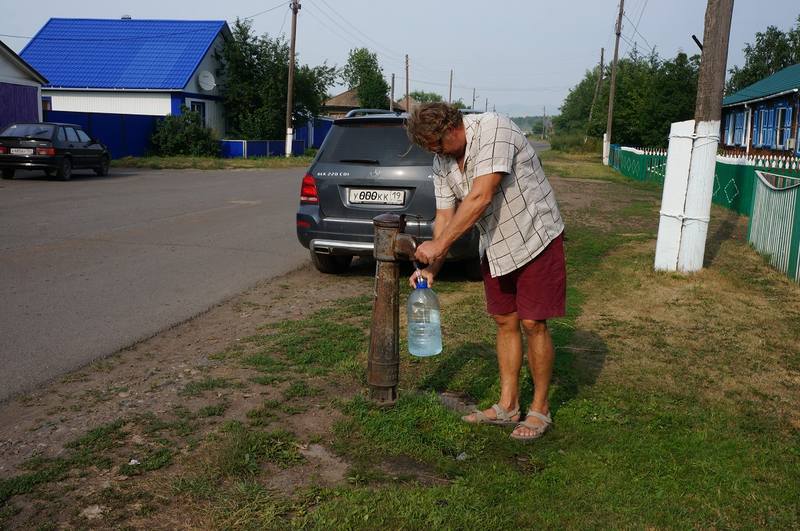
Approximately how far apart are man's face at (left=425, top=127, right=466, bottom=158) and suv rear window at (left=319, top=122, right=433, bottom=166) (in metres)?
3.65

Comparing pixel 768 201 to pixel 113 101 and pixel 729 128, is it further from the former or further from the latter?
pixel 113 101

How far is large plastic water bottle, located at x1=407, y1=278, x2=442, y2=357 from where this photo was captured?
4383 mm

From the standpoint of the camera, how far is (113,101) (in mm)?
39469

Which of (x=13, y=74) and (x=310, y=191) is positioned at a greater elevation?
(x=13, y=74)

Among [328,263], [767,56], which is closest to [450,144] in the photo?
[328,263]

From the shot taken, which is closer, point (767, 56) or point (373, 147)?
point (373, 147)

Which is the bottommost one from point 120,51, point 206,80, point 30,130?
point 30,130

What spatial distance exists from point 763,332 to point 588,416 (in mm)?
2651

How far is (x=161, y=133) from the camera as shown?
34.0 metres

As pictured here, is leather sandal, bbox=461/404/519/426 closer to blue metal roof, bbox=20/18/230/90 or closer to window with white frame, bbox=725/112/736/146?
blue metal roof, bbox=20/18/230/90

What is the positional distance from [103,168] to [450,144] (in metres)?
21.3

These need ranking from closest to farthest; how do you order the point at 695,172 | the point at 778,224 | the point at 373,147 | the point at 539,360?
the point at 539,360, the point at 373,147, the point at 695,172, the point at 778,224

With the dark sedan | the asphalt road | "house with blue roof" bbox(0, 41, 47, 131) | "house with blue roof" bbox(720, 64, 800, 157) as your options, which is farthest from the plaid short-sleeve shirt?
"house with blue roof" bbox(0, 41, 47, 131)

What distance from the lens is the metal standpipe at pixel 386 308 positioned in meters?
4.02
